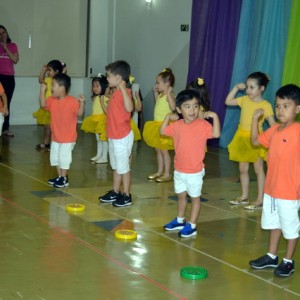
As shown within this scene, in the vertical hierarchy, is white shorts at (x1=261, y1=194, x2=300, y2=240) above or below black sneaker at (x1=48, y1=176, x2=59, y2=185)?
above

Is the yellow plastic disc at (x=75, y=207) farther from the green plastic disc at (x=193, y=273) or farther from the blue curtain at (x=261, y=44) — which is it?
the blue curtain at (x=261, y=44)

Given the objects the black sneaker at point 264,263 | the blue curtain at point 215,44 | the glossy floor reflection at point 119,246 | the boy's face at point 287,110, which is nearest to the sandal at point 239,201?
the glossy floor reflection at point 119,246

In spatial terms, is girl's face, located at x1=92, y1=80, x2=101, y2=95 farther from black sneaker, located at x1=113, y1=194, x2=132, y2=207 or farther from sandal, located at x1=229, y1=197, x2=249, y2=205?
sandal, located at x1=229, y1=197, x2=249, y2=205

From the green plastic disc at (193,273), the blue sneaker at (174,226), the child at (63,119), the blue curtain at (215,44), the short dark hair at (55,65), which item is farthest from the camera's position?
the blue curtain at (215,44)

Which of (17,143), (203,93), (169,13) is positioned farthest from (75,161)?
(169,13)

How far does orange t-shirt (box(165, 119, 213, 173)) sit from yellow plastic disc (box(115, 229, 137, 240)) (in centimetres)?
63

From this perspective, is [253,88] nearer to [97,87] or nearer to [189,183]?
[189,183]

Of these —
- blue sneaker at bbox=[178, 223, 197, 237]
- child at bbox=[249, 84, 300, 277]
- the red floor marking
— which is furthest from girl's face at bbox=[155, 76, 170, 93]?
child at bbox=[249, 84, 300, 277]

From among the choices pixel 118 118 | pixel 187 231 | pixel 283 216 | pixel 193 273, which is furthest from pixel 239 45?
pixel 193 273

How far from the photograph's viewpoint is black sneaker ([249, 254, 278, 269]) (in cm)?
481

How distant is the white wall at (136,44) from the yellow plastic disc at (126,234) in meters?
6.66

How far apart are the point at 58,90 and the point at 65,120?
1.07 feet

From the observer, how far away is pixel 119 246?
527 centimetres

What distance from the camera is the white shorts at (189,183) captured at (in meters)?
5.52
